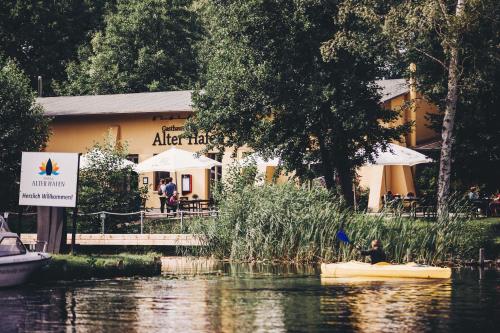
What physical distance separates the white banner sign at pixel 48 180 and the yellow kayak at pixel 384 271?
7888 millimetres

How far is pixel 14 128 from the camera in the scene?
173 feet

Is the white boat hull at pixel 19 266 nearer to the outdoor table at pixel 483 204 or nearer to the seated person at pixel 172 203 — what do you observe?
the seated person at pixel 172 203

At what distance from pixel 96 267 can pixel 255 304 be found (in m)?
8.70

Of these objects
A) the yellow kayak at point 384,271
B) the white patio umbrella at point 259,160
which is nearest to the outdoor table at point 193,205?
the white patio umbrella at point 259,160

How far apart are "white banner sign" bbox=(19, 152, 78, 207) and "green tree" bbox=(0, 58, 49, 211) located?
50.9 feet

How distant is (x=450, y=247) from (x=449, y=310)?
41.5 ft

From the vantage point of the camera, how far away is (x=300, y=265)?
1534 inches

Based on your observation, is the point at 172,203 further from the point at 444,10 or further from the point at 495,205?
the point at 444,10

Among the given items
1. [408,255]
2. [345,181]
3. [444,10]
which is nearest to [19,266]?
[408,255]

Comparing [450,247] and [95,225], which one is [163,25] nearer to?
[95,225]

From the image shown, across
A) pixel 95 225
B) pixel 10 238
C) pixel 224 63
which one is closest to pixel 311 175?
pixel 224 63

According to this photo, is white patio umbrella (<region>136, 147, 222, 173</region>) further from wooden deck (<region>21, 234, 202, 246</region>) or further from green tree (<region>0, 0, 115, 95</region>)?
green tree (<region>0, 0, 115, 95</region>)

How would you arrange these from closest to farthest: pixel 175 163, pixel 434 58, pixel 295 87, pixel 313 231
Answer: pixel 313 231 < pixel 434 58 < pixel 295 87 < pixel 175 163

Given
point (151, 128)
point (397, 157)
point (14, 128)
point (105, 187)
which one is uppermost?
point (151, 128)
